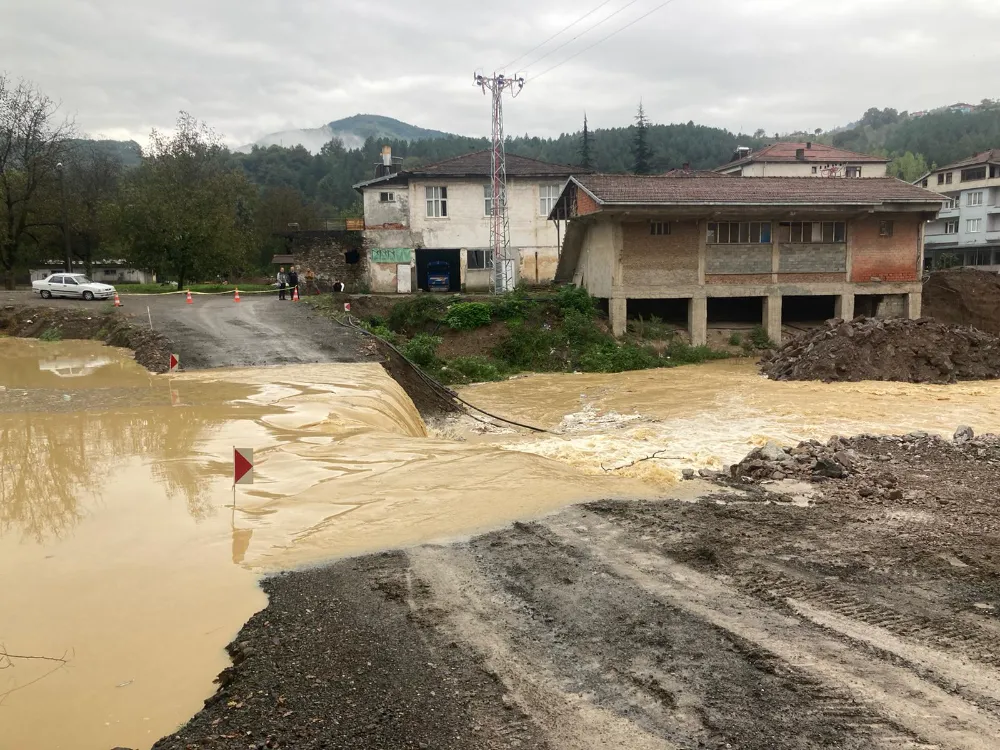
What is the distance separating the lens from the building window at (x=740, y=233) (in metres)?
27.9

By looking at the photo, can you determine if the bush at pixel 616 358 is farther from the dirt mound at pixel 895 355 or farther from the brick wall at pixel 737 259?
the brick wall at pixel 737 259

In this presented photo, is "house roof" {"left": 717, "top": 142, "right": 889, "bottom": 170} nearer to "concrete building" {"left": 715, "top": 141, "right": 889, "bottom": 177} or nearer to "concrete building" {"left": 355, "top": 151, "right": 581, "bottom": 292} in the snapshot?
"concrete building" {"left": 715, "top": 141, "right": 889, "bottom": 177}

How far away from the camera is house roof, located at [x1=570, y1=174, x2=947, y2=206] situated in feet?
87.3

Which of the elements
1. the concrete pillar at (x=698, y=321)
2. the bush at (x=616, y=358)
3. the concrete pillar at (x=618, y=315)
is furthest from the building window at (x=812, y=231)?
the bush at (x=616, y=358)

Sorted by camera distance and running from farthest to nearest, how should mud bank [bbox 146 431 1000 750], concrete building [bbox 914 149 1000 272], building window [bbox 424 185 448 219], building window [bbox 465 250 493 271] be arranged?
concrete building [bbox 914 149 1000 272] < building window [bbox 465 250 493 271] < building window [bbox 424 185 448 219] < mud bank [bbox 146 431 1000 750]

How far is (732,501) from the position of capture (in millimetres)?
8633

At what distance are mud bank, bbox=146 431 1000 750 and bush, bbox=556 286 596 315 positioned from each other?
1964 centimetres

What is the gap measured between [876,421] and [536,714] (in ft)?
44.5

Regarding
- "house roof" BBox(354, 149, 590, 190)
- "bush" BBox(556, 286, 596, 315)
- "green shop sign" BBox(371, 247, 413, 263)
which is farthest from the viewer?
"green shop sign" BBox(371, 247, 413, 263)

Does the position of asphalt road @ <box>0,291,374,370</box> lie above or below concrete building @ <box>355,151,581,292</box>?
below

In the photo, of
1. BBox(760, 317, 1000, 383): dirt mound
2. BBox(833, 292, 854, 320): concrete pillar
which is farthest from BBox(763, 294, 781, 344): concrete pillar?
BBox(760, 317, 1000, 383): dirt mound

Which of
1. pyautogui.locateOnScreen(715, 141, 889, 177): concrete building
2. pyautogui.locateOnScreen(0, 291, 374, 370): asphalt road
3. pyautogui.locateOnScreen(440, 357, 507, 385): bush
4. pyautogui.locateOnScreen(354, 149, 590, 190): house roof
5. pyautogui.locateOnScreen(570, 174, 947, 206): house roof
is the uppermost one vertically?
pyautogui.locateOnScreen(715, 141, 889, 177): concrete building

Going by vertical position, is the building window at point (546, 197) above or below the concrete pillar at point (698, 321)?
above

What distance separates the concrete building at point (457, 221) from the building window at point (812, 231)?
1117 cm
